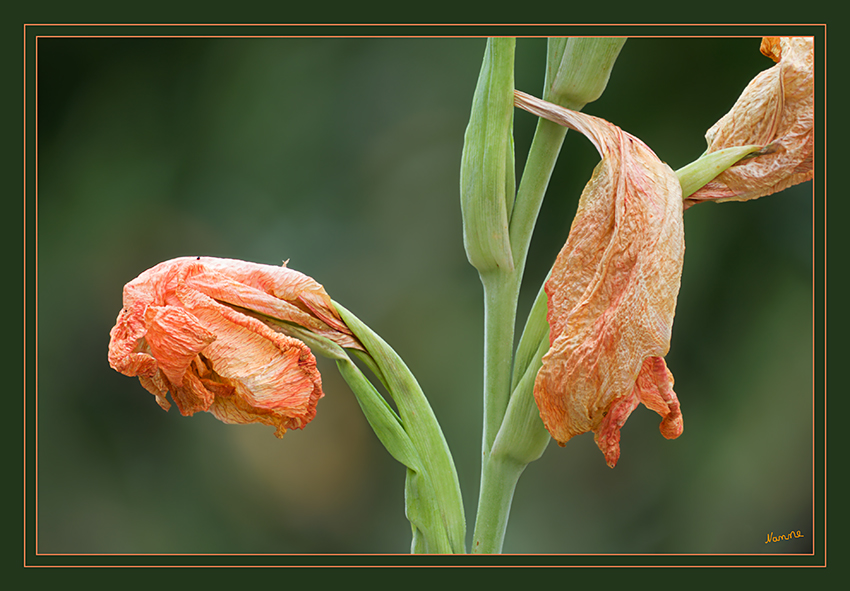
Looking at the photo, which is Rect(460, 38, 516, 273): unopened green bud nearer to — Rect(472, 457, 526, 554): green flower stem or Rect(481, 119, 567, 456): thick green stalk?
Rect(481, 119, 567, 456): thick green stalk

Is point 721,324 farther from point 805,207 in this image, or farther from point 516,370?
point 516,370

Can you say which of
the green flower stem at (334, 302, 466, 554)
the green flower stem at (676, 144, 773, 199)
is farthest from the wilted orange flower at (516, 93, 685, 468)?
the green flower stem at (334, 302, 466, 554)

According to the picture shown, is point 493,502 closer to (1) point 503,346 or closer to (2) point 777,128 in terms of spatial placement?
(1) point 503,346

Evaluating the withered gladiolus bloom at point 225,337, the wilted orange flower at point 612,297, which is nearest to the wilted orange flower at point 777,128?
the wilted orange flower at point 612,297

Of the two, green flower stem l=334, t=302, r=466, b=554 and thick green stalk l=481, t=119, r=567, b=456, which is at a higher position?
thick green stalk l=481, t=119, r=567, b=456

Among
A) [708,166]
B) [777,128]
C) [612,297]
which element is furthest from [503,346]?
[777,128]

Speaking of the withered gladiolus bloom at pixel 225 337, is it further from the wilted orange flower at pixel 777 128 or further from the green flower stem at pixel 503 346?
the wilted orange flower at pixel 777 128
